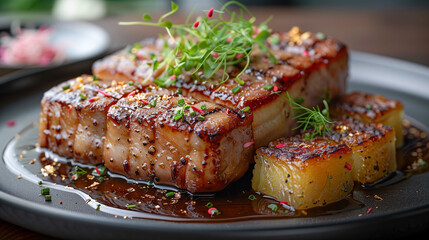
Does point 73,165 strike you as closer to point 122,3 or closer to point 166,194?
point 166,194

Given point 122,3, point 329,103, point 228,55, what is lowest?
point 122,3

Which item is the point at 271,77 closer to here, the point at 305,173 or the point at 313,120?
the point at 313,120

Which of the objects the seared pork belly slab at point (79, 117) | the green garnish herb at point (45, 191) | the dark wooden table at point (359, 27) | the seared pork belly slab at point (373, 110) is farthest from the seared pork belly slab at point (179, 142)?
the dark wooden table at point (359, 27)

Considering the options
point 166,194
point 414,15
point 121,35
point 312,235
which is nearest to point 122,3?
point 121,35

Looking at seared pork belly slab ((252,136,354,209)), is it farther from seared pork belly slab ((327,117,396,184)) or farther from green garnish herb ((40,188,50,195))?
green garnish herb ((40,188,50,195))

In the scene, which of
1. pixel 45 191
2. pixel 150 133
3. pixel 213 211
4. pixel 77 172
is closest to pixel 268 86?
pixel 150 133

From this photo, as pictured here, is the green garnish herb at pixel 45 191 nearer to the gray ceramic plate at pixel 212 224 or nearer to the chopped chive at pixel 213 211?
the gray ceramic plate at pixel 212 224
